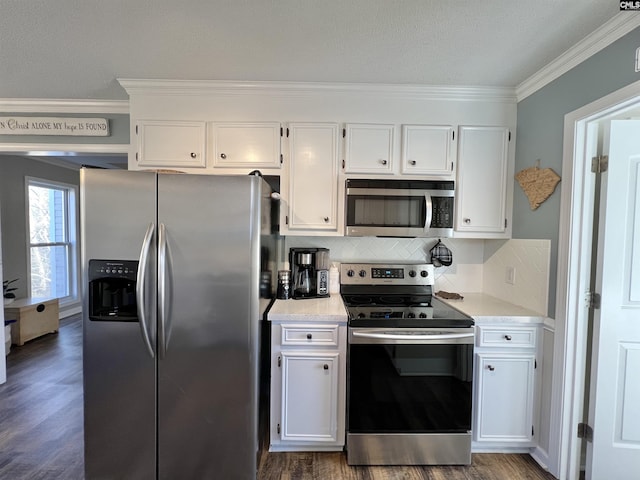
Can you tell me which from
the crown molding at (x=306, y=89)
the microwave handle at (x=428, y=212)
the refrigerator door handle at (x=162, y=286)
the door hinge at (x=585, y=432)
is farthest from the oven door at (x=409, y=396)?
the crown molding at (x=306, y=89)

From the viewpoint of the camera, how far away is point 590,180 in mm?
1727

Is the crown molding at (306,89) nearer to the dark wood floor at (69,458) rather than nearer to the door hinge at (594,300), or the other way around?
the door hinge at (594,300)

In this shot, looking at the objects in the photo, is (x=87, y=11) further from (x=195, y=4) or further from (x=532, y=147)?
(x=532, y=147)

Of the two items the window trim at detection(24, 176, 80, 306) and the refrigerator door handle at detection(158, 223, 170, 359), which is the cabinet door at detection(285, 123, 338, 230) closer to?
Answer: the refrigerator door handle at detection(158, 223, 170, 359)

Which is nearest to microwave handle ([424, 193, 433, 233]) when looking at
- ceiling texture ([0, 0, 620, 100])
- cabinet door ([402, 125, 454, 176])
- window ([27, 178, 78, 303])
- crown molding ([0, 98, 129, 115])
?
cabinet door ([402, 125, 454, 176])

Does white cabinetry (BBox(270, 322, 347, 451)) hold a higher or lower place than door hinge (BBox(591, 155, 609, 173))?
lower

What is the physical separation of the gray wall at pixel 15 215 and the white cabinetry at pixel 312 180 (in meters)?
4.09

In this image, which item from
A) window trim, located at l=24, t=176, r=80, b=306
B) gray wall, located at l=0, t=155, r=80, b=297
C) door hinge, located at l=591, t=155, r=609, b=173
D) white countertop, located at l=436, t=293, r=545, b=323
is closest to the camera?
door hinge, located at l=591, t=155, r=609, b=173

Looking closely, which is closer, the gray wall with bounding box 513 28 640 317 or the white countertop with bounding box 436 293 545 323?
the gray wall with bounding box 513 28 640 317

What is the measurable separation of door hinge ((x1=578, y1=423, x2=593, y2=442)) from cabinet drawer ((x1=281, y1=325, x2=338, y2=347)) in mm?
1479

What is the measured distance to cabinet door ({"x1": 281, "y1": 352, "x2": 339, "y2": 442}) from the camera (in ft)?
6.25

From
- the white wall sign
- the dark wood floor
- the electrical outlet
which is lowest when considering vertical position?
the dark wood floor

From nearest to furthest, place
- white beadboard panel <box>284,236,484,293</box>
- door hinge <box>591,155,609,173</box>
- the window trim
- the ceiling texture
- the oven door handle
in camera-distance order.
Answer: the ceiling texture → door hinge <box>591,155,609,173</box> → the oven door handle → white beadboard panel <box>284,236,484,293</box> → the window trim

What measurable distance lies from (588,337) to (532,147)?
1235 mm
